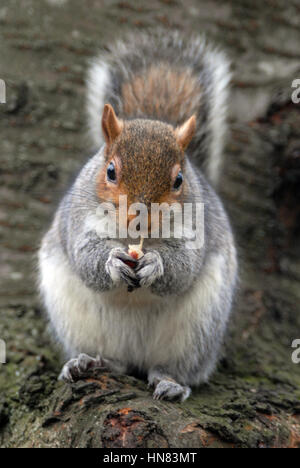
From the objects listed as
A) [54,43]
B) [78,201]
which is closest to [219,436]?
[78,201]

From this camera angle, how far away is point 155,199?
1285 mm

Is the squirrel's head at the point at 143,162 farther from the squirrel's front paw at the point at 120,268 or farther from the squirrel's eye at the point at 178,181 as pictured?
the squirrel's front paw at the point at 120,268

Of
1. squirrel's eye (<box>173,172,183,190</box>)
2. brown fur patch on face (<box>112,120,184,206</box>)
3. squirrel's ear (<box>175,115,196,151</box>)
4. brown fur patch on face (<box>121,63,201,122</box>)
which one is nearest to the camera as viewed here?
brown fur patch on face (<box>112,120,184,206</box>)

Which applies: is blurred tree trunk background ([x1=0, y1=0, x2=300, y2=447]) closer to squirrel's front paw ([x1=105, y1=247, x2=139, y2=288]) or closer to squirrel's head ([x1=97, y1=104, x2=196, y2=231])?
squirrel's front paw ([x1=105, y1=247, x2=139, y2=288])

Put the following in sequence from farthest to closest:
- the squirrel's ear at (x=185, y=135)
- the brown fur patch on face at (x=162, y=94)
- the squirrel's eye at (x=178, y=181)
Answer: the brown fur patch on face at (x=162, y=94) → the squirrel's ear at (x=185, y=135) → the squirrel's eye at (x=178, y=181)

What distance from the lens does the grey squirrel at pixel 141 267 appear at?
1.36 m

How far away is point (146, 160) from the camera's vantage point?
4.39 ft

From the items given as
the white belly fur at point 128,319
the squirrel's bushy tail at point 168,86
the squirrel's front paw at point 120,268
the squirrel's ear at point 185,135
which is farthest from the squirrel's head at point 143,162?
the squirrel's bushy tail at point 168,86

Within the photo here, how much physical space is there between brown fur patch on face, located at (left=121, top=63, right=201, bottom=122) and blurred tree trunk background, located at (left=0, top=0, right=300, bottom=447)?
0.29 m

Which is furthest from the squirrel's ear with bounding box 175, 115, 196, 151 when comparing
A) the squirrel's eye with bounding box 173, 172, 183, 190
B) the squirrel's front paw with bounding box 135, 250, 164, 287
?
the squirrel's front paw with bounding box 135, 250, 164, 287

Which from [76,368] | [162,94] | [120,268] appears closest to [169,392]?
[76,368]

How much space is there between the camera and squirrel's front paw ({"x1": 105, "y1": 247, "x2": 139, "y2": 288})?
4.40 ft

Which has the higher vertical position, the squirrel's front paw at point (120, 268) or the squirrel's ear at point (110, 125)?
the squirrel's ear at point (110, 125)

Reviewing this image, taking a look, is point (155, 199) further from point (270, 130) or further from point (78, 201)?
point (270, 130)
